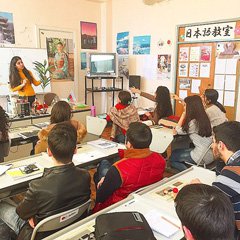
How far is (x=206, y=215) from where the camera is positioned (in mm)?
854

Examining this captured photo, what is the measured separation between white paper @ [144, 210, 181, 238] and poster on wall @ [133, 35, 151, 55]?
4937mm

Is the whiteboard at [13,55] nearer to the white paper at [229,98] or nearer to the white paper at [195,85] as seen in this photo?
the white paper at [195,85]

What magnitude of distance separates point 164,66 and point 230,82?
4.76 ft

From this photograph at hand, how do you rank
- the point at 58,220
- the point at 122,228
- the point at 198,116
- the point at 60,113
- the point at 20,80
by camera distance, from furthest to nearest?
the point at 20,80, the point at 198,116, the point at 60,113, the point at 58,220, the point at 122,228

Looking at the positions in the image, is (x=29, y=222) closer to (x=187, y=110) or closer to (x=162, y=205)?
(x=162, y=205)

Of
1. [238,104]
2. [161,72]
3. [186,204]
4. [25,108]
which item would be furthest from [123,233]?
[161,72]

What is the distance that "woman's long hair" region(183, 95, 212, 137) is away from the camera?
9.29 ft

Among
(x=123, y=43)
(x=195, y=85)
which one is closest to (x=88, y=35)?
(x=123, y=43)

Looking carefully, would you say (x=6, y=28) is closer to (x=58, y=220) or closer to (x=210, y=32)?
(x=210, y=32)

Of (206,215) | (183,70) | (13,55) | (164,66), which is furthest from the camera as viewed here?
(164,66)

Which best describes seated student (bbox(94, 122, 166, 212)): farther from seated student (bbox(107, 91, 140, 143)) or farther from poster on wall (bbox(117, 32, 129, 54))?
poster on wall (bbox(117, 32, 129, 54))

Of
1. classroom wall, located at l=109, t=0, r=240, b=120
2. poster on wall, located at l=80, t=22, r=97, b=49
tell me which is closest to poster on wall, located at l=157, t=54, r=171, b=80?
classroom wall, located at l=109, t=0, r=240, b=120

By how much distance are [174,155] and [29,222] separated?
1.91m

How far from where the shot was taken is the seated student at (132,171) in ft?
5.78
